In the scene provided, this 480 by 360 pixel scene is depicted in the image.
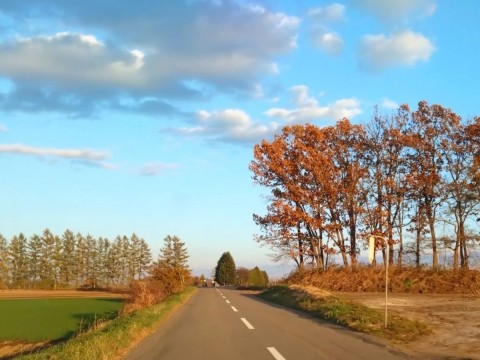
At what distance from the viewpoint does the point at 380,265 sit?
37.6m

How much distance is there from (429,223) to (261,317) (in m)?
26.9

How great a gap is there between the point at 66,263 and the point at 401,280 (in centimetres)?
8668

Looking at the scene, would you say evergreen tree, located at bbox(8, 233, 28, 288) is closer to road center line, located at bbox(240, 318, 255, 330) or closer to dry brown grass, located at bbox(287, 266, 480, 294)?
dry brown grass, located at bbox(287, 266, 480, 294)

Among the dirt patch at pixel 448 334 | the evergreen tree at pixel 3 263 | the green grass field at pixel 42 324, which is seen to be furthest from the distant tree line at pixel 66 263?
the dirt patch at pixel 448 334

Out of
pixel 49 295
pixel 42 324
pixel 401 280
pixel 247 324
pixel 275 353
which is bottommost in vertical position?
pixel 49 295

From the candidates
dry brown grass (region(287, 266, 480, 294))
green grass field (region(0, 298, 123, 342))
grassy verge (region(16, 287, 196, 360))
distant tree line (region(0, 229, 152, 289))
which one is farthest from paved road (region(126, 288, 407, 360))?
distant tree line (region(0, 229, 152, 289))

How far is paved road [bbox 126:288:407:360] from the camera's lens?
9.92 metres

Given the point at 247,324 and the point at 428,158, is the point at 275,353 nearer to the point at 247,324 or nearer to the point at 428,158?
the point at 247,324

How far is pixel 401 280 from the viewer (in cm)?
3219

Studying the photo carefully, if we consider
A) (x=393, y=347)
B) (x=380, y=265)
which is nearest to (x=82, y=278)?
(x=380, y=265)

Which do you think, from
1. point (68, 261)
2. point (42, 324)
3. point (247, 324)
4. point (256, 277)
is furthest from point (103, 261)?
point (247, 324)

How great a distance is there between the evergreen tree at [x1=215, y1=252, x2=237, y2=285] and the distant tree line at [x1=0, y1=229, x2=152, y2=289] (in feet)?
66.4

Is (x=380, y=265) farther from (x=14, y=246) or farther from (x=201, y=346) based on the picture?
(x=14, y=246)

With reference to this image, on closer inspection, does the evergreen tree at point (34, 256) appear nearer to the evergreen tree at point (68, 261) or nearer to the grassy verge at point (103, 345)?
the evergreen tree at point (68, 261)
